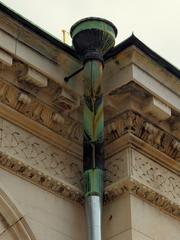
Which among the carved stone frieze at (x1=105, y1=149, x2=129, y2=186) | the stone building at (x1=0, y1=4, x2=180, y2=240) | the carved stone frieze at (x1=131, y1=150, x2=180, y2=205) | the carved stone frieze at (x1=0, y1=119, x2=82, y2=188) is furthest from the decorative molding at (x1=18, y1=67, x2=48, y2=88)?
the carved stone frieze at (x1=131, y1=150, x2=180, y2=205)

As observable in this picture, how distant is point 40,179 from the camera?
8.20m

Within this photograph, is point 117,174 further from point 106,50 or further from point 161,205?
point 106,50

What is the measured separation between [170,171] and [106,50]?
1408mm

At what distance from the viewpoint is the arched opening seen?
25.5ft

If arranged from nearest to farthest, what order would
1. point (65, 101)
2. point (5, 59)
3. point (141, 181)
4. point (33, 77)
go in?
point (5, 59), point (33, 77), point (141, 181), point (65, 101)

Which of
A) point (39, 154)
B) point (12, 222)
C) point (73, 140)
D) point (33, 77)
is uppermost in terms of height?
point (33, 77)

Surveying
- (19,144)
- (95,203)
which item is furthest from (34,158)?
(95,203)

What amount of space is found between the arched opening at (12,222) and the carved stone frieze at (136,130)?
144 centimetres

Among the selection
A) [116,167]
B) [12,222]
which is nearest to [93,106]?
[116,167]

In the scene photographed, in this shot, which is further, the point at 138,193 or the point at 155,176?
the point at 155,176

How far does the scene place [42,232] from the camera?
792 cm

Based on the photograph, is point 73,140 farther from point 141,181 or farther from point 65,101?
point 141,181

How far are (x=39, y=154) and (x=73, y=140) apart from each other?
0.52 meters

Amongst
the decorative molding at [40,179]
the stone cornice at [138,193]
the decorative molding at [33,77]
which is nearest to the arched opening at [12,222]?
the decorative molding at [40,179]
